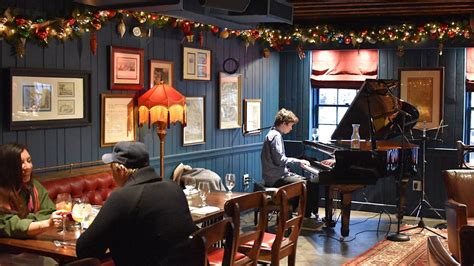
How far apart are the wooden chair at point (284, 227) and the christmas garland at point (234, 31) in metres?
2.46

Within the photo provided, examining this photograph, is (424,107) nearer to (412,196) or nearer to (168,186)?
(412,196)

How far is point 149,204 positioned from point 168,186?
180 millimetres

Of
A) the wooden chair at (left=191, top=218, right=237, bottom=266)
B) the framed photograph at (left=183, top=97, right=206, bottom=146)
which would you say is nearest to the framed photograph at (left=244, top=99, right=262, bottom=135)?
the framed photograph at (left=183, top=97, right=206, bottom=146)

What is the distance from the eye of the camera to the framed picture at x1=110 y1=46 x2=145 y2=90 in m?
6.23

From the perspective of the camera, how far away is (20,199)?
157 inches

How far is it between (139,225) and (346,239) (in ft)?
15.0

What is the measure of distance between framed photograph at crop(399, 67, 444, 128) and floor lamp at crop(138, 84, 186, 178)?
3.71m

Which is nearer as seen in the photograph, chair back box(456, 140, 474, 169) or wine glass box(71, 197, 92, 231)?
wine glass box(71, 197, 92, 231)

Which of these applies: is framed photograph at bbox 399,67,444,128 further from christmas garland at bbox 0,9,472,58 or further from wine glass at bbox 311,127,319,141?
wine glass at bbox 311,127,319,141

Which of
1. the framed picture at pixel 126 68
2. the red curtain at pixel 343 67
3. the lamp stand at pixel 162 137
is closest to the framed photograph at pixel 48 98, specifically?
the framed picture at pixel 126 68

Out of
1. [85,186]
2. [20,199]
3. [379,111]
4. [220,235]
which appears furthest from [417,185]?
[20,199]

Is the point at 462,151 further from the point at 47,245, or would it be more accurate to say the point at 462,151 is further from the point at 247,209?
the point at 47,245

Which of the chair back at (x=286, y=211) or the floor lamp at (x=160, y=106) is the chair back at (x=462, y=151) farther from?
the chair back at (x=286, y=211)

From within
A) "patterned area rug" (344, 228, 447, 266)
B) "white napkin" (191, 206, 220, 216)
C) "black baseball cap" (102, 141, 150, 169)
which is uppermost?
"black baseball cap" (102, 141, 150, 169)
